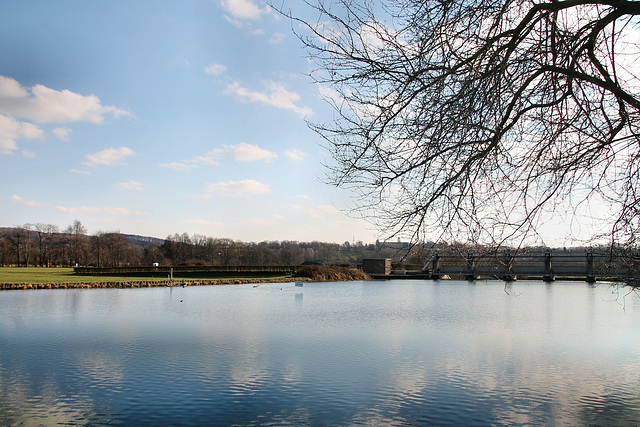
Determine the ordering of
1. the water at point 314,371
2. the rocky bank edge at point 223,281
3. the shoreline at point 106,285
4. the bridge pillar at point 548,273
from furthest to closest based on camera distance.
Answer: the bridge pillar at point 548,273 → the rocky bank edge at point 223,281 → the shoreline at point 106,285 → the water at point 314,371

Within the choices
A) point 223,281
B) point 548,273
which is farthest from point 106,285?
point 548,273

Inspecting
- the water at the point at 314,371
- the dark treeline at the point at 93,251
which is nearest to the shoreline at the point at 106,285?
the water at the point at 314,371

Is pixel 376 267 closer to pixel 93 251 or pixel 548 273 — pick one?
pixel 548 273

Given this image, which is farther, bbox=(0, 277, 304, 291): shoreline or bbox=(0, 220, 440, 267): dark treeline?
bbox=(0, 220, 440, 267): dark treeline

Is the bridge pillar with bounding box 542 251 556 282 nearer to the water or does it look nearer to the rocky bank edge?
the rocky bank edge

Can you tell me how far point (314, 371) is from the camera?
25.6 feet

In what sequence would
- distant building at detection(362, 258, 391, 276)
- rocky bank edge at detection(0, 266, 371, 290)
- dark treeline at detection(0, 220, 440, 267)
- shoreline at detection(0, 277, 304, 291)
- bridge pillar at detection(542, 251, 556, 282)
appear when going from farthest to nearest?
dark treeline at detection(0, 220, 440, 267)
distant building at detection(362, 258, 391, 276)
bridge pillar at detection(542, 251, 556, 282)
rocky bank edge at detection(0, 266, 371, 290)
shoreline at detection(0, 277, 304, 291)

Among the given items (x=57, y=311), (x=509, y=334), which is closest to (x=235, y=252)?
(x=57, y=311)

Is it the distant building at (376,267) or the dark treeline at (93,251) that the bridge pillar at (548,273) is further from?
the dark treeline at (93,251)

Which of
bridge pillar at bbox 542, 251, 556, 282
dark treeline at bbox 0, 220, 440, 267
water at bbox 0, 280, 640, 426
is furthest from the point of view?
dark treeline at bbox 0, 220, 440, 267

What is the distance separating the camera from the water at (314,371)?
19.4 feet

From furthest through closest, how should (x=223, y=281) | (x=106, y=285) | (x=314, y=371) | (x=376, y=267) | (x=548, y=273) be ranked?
(x=376, y=267), (x=548, y=273), (x=223, y=281), (x=106, y=285), (x=314, y=371)

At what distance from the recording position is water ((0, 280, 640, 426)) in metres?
5.90

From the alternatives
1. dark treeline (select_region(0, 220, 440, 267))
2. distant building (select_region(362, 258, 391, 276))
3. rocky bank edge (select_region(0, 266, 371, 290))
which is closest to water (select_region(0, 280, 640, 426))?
rocky bank edge (select_region(0, 266, 371, 290))
